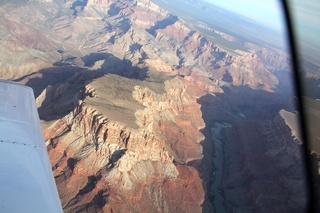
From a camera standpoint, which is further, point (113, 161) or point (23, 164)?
point (113, 161)

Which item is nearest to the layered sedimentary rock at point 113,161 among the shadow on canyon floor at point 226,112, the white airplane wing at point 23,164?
the shadow on canyon floor at point 226,112

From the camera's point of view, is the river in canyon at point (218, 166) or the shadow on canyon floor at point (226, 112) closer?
the river in canyon at point (218, 166)

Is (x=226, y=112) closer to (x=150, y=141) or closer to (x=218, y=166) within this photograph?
(x=218, y=166)

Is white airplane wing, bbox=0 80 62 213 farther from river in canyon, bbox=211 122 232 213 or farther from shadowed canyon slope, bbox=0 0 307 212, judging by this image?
river in canyon, bbox=211 122 232 213

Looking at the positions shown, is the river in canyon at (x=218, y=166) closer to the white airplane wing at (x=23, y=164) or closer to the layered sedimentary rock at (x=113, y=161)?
the layered sedimentary rock at (x=113, y=161)

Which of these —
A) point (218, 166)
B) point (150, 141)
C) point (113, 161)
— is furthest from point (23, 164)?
point (218, 166)

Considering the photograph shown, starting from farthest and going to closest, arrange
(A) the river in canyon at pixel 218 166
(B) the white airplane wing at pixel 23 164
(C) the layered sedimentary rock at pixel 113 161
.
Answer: (A) the river in canyon at pixel 218 166
(C) the layered sedimentary rock at pixel 113 161
(B) the white airplane wing at pixel 23 164

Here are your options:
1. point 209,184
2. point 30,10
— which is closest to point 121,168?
point 209,184
